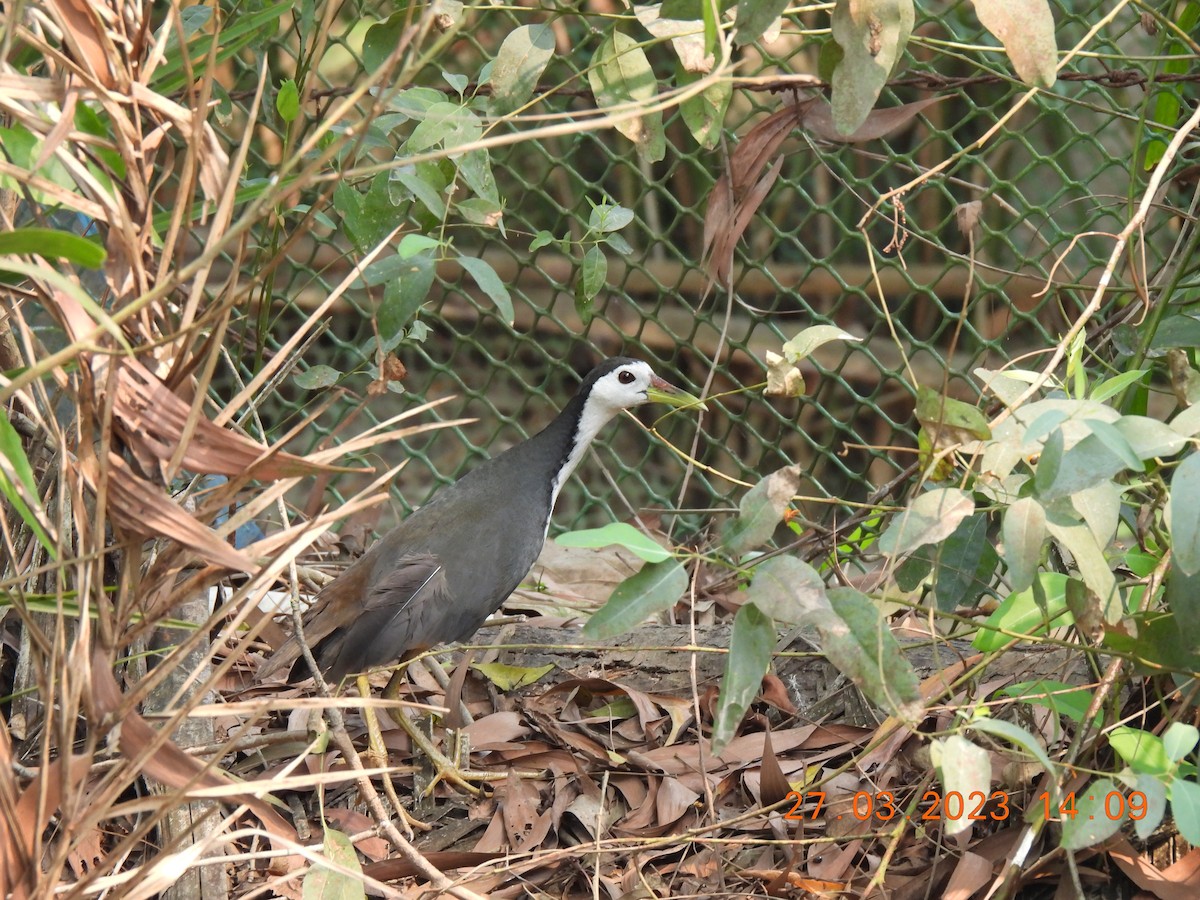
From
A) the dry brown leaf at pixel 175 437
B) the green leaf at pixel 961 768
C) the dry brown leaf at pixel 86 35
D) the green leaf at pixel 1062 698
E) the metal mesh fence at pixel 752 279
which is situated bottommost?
the metal mesh fence at pixel 752 279

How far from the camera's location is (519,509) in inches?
121

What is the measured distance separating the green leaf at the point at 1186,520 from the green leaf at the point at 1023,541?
165mm

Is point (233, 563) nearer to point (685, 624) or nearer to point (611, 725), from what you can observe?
point (611, 725)

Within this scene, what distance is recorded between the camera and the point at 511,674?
2906 mm

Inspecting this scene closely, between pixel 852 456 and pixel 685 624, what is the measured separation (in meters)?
2.87

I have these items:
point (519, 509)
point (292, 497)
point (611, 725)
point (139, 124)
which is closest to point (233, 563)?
point (139, 124)

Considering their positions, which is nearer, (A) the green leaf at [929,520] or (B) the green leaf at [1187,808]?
(B) the green leaf at [1187,808]

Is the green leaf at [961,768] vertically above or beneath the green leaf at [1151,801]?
above

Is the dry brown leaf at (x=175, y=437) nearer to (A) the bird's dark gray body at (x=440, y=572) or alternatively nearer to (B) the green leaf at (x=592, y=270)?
(B) the green leaf at (x=592, y=270)

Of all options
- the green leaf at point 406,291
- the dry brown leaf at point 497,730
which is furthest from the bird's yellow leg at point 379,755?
the green leaf at point 406,291

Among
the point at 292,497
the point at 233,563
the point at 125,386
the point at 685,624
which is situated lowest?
the point at 292,497

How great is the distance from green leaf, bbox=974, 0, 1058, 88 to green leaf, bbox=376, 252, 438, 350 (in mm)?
879

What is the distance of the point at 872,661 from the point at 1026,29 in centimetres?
85

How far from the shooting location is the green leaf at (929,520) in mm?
1572
